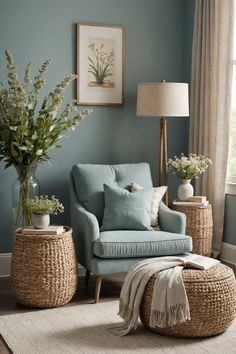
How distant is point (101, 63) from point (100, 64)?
0.01m

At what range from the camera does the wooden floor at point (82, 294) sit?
4012 mm

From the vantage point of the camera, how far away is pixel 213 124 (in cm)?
525

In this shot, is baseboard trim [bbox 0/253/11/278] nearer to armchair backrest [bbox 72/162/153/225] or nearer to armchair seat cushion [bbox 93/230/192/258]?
armchair backrest [bbox 72/162/153/225]

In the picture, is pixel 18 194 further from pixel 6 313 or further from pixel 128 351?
pixel 128 351

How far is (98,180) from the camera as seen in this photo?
4.68 metres

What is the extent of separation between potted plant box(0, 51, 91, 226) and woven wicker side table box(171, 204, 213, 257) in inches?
49.5

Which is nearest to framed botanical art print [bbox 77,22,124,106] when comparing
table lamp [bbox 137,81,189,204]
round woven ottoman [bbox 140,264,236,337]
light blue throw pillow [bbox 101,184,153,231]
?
table lamp [bbox 137,81,189,204]

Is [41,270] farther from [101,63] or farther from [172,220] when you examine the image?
[101,63]

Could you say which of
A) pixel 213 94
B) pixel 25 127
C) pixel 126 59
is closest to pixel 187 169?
pixel 213 94

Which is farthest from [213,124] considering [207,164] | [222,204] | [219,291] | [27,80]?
[219,291]

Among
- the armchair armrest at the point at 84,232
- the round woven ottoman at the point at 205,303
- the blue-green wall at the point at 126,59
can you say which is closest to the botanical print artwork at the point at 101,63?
the blue-green wall at the point at 126,59

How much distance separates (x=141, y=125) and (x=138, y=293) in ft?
7.60

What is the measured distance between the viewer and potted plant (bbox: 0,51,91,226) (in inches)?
165

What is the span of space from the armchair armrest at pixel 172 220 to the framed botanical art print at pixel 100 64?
1.20 metres
